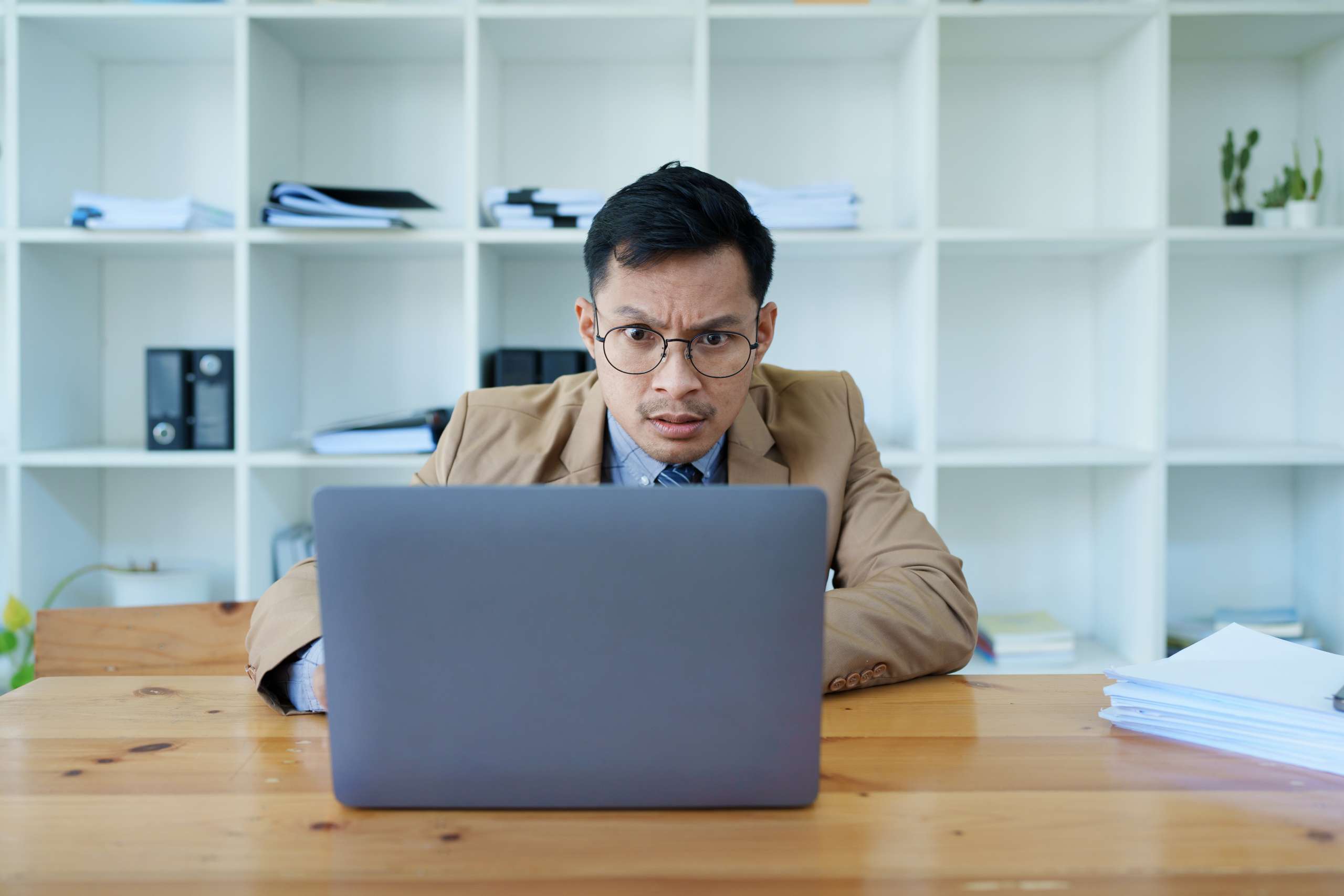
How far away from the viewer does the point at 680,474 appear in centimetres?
145

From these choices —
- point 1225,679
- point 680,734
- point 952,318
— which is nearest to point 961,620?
point 1225,679

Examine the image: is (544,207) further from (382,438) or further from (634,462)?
(634,462)

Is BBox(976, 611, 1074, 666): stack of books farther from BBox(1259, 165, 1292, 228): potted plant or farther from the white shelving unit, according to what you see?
Result: BBox(1259, 165, 1292, 228): potted plant

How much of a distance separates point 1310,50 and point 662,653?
2.69 m

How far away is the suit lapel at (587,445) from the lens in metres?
1.42

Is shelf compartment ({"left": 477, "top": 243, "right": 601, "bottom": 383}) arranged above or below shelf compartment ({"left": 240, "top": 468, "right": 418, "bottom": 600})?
above

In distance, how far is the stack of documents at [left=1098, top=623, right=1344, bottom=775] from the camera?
77 cm

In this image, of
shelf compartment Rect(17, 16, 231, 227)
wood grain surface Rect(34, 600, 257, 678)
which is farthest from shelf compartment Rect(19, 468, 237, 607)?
wood grain surface Rect(34, 600, 257, 678)

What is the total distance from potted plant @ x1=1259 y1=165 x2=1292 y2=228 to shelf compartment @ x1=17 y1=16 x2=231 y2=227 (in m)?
2.54

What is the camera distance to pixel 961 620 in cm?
112

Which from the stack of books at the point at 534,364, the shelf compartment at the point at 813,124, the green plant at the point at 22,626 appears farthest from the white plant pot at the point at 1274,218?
the green plant at the point at 22,626

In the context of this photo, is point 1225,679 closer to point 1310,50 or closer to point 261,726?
point 261,726

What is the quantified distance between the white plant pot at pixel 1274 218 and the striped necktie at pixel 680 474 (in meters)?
1.71

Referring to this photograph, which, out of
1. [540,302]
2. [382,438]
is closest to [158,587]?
[382,438]
